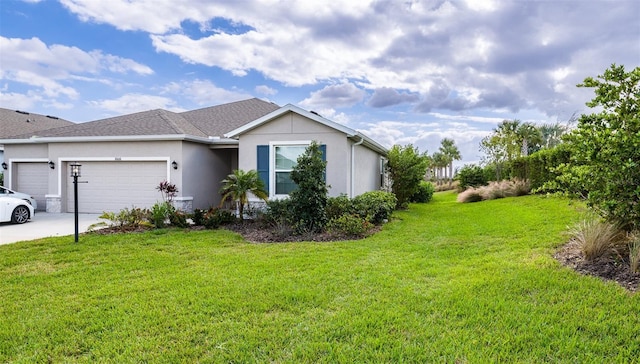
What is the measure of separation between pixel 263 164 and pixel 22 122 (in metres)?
16.8

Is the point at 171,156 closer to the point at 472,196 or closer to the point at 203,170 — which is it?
the point at 203,170

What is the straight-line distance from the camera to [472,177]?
21859 millimetres

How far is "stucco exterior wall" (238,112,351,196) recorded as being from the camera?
11078 millimetres

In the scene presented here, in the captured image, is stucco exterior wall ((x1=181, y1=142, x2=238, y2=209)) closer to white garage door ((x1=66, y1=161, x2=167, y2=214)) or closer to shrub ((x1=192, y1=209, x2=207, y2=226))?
white garage door ((x1=66, y1=161, x2=167, y2=214))

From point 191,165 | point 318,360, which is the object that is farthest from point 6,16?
point 318,360

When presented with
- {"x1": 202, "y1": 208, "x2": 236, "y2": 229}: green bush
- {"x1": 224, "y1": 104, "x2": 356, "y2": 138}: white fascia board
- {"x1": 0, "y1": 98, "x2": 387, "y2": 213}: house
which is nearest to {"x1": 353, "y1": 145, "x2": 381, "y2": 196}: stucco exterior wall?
{"x1": 0, "y1": 98, "x2": 387, "y2": 213}: house

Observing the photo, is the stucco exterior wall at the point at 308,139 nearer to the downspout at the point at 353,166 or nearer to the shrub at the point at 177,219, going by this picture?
the downspout at the point at 353,166

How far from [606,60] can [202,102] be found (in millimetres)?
18279

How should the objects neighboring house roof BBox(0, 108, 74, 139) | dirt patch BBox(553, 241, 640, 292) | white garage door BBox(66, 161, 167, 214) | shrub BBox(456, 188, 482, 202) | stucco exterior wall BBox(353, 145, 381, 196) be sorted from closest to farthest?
1. dirt patch BBox(553, 241, 640, 292)
2. stucco exterior wall BBox(353, 145, 381, 196)
3. white garage door BBox(66, 161, 167, 214)
4. shrub BBox(456, 188, 482, 202)
5. neighboring house roof BBox(0, 108, 74, 139)

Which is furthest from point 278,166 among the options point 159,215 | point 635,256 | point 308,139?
point 635,256

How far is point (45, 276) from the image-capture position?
554 centimetres

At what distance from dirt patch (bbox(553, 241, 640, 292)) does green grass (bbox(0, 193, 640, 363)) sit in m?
0.24

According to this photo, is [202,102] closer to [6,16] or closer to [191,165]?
[191,165]

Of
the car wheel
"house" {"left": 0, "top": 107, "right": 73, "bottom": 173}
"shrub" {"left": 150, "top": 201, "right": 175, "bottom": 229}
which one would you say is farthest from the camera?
"house" {"left": 0, "top": 107, "right": 73, "bottom": 173}
